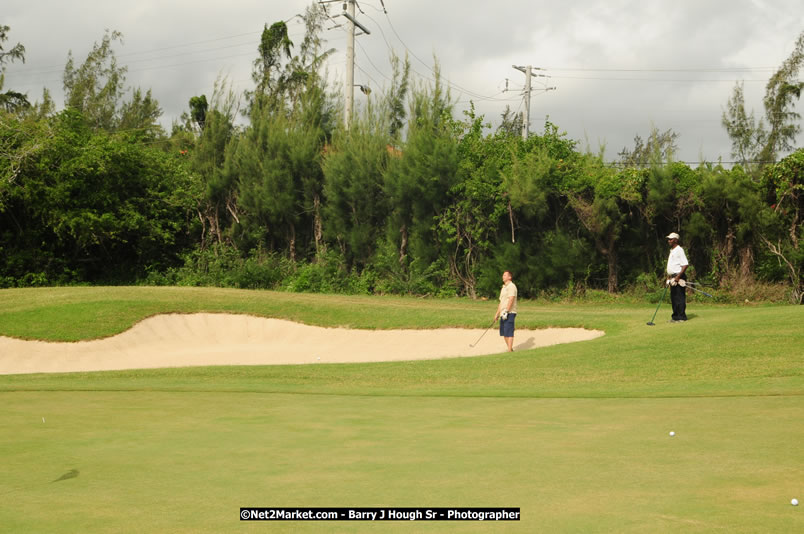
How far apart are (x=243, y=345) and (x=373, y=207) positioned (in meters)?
10.5

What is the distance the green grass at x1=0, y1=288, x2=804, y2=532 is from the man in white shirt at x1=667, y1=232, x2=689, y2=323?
2231 mm

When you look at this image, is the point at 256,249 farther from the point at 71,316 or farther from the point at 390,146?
the point at 71,316

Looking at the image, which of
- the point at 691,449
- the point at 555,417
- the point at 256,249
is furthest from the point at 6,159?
the point at 691,449

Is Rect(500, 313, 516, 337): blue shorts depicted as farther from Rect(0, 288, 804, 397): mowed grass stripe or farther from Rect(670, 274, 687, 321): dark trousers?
Rect(670, 274, 687, 321): dark trousers

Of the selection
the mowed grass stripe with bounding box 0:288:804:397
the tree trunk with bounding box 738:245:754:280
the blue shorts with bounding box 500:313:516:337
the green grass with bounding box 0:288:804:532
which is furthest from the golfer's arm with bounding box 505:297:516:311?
the tree trunk with bounding box 738:245:754:280

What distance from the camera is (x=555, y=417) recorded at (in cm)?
773

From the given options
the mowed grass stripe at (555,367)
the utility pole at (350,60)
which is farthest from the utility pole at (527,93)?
the mowed grass stripe at (555,367)

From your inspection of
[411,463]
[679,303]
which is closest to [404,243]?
[679,303]

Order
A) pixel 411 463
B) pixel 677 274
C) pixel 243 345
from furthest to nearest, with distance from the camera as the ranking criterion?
1. pixel 243 345
2. pixel 677 274
3. pixel 411 463

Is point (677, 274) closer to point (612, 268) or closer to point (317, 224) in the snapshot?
point (612, 268)

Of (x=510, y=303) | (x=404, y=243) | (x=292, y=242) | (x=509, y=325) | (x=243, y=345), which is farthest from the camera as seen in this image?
(x=292, y=242)

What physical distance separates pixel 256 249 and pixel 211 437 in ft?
84.0

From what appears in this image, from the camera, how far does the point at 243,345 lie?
20203mm

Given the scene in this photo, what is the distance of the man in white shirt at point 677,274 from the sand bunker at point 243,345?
1798mm
